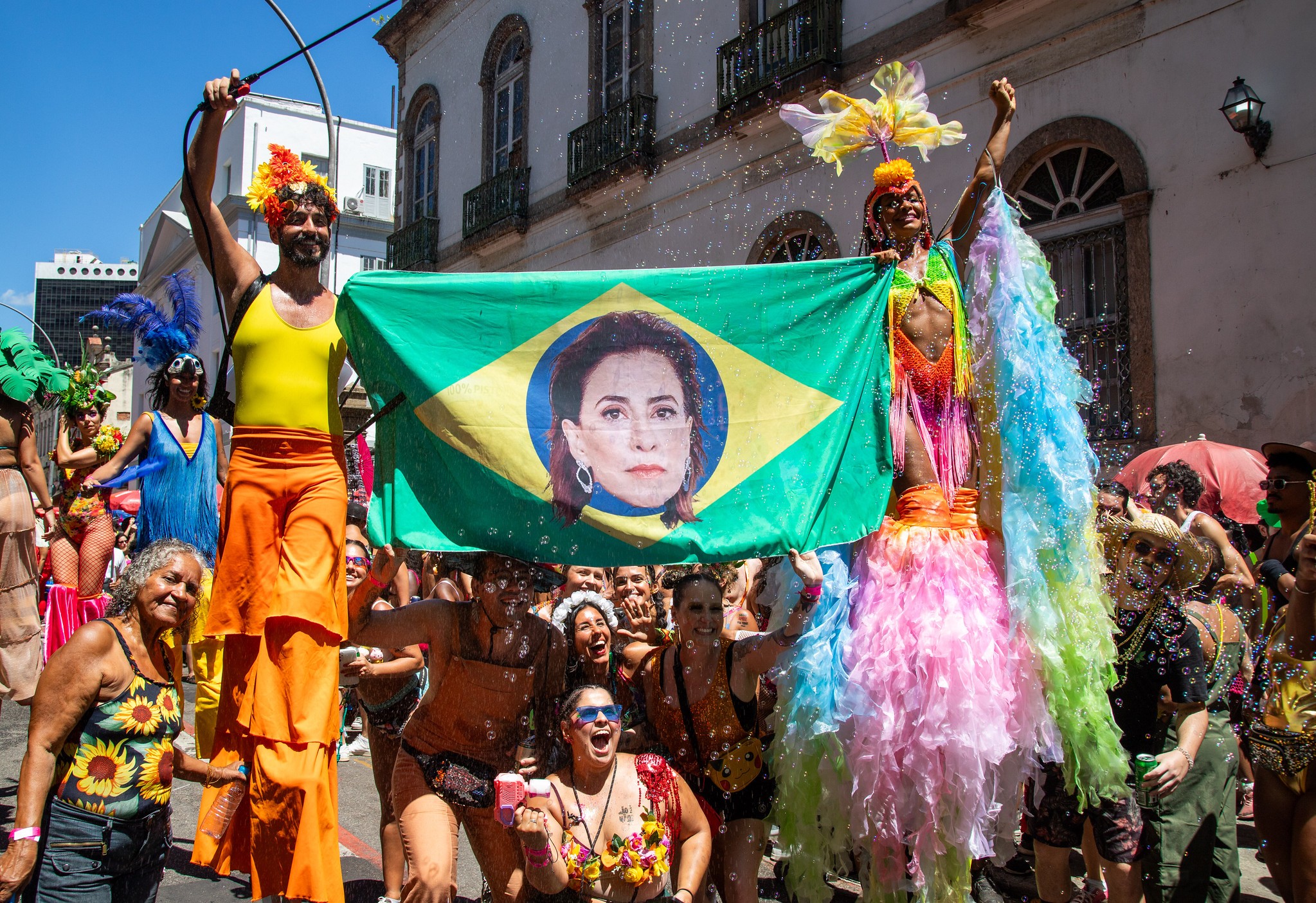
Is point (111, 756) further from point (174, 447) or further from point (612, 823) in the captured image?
point (174, 447)

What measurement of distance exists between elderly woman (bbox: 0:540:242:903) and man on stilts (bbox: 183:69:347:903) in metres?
0.21

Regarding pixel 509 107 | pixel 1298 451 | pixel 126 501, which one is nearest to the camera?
pixel 1298 451

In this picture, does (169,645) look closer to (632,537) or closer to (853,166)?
(632,537)

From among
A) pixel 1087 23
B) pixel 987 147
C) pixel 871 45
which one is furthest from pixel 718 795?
pixel 871 45

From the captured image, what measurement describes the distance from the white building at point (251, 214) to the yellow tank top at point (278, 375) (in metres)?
24.9

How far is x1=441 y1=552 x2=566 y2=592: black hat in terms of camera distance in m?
3.83

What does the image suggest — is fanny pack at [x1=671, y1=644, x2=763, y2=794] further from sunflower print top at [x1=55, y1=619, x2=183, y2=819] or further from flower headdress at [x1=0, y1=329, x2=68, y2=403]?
flower headdress at [x1=0, y1=329, x2=68, y2=403]

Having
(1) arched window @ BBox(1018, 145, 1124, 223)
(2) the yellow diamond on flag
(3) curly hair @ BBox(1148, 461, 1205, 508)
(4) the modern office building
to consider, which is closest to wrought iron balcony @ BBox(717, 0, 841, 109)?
(1) arched window @ BBox(1018, 145, 1124, 223)

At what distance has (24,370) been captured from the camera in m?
5.18

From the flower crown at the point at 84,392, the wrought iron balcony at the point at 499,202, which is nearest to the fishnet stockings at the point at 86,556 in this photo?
the flower crown at the point at 84,392

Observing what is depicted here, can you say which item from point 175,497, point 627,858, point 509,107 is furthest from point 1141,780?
point 509,107

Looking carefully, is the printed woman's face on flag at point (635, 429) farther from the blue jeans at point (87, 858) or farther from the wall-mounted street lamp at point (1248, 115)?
the wall-mounted street lamp at point (1248, 115)

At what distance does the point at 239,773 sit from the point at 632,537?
1.41 meters

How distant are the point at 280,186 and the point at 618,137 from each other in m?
10.1
